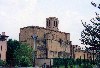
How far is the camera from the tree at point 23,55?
72544 mm

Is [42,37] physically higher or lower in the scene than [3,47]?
higher

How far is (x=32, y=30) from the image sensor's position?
91.4m

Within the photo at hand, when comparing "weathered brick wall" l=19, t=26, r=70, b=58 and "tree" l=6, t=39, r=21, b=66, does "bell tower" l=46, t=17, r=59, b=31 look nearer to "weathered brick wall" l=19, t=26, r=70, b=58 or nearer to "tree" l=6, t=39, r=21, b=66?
"weathered brick wall" l=19, t=26, r=70, b=58

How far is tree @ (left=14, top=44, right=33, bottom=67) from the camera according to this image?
72544 millimetres

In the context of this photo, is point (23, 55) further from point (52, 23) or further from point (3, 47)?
point (52, 23)

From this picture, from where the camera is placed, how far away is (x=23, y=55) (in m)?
77.1

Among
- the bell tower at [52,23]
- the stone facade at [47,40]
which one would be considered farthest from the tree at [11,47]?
the bell tower at [52,23]

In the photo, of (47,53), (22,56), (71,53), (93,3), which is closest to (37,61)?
(47,53)

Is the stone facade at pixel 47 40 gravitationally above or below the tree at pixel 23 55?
above

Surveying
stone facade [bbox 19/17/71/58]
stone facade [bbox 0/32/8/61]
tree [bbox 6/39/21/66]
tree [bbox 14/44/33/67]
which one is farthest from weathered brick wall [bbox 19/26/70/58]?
stone facade [bbox 0/32/8/61]

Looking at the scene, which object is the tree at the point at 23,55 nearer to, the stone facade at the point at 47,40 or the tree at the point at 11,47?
the tree at the point at 11,47

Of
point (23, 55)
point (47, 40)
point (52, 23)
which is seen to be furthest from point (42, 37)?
point (23, 55)

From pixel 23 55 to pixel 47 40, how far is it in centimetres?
1663

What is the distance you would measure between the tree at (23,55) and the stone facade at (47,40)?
742cm
